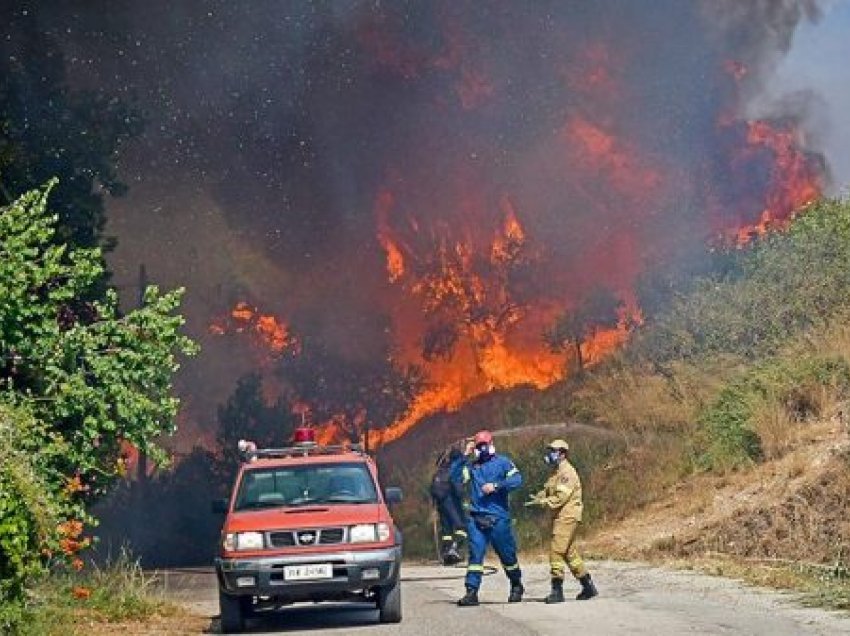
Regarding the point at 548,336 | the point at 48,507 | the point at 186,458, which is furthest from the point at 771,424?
the point at 186,458

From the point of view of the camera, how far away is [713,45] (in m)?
51.8

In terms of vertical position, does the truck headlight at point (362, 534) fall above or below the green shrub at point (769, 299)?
below

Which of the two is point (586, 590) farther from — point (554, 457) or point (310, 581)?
point (310, 581)

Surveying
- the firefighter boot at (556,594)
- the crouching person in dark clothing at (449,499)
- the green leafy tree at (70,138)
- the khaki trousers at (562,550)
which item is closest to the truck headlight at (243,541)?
the khaki trousers at (562,550)

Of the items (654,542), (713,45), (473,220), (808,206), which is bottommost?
(654,542)

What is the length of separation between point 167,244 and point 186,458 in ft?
34.8

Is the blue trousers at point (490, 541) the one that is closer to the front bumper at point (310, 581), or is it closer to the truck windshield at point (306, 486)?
the truck windshield at point (306, 486)

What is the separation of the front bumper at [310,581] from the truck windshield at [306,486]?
40.4 inches

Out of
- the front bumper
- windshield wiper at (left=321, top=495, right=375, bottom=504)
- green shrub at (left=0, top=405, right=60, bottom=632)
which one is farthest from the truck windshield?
green shrub at (left=0, top=405, right=60, bottom=632)

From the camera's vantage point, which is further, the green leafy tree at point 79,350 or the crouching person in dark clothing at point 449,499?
the crouching person in dark clothing at point 449,499

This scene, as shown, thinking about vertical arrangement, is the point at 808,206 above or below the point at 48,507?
above

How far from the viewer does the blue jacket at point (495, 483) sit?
645 inches

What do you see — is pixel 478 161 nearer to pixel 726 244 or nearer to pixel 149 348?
pixel 726 244

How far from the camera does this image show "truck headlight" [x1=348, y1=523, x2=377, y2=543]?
1461 centimetres
